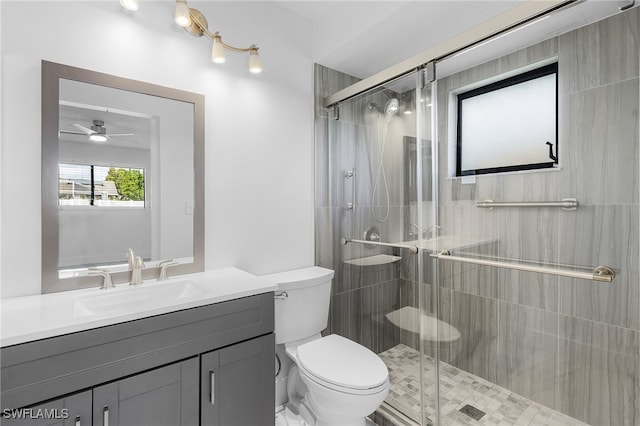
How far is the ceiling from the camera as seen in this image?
4.70 feet

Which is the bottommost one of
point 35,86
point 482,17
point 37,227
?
point 37,227

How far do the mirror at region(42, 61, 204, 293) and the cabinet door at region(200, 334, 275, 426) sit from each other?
22.1 inches

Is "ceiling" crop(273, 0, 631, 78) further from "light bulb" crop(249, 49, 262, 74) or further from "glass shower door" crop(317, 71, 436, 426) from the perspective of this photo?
"light bulb" crop(249, 49, 262, 74)

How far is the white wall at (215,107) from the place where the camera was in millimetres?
1230

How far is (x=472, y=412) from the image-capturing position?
5.64 ft

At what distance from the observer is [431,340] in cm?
171

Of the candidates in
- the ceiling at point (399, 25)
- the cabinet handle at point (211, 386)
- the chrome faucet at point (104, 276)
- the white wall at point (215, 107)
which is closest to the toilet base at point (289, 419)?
the cabinet handle at point (211, 386)

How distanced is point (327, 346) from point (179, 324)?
87 cm

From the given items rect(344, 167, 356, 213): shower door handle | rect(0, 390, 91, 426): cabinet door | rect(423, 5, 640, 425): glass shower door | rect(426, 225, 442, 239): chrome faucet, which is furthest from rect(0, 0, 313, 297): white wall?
rect(423, 5, 640, 425): glass shower door

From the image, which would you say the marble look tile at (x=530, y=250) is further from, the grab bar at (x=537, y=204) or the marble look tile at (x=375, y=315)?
the marble look tile at (x=375, y=315)

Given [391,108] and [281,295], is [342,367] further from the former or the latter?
[391,108]

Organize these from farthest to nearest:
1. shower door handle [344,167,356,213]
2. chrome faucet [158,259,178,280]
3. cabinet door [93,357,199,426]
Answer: shower door handle [344,167,356,213]
chrome faucet [158,259,178,280]
cabinet door [93,357,199,426]

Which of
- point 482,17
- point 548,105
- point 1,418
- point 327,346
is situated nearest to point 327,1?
point 482,17

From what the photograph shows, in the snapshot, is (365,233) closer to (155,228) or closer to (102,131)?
(155,228)
